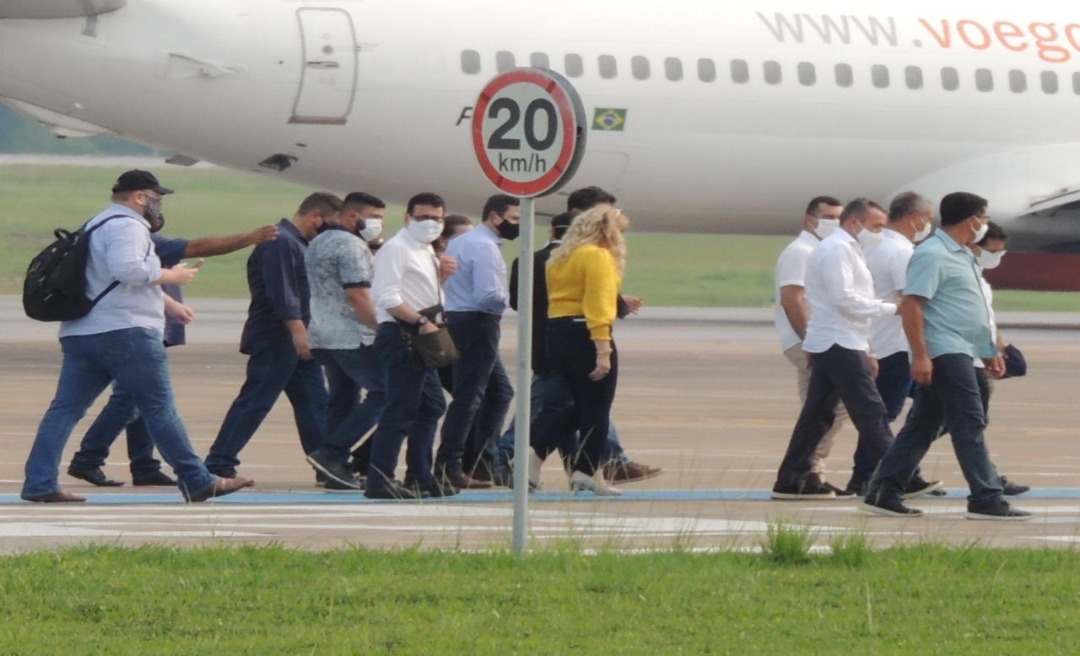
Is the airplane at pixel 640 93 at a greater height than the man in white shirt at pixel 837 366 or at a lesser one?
greater

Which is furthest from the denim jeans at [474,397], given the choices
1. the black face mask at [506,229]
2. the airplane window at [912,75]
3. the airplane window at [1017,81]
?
the airplane window at [1017,81]

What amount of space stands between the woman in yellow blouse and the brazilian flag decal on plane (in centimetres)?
1348

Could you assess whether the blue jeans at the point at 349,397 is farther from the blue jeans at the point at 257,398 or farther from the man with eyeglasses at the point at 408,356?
the man with eyeglasses at the point at 408,356

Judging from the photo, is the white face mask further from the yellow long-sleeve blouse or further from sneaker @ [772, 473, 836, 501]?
sneaker @ [772, 473, 836, 501]

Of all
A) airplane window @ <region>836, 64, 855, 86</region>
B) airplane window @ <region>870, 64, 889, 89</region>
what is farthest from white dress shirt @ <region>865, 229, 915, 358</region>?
airplane window @ <region>870, 64, 889, 89</region>

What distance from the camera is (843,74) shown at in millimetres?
28156

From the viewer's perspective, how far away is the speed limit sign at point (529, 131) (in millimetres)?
9984

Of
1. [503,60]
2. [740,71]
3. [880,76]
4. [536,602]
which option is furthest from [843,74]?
[536,602]

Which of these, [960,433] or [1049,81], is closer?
[960,433]

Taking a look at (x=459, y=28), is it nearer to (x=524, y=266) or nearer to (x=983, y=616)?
(x=524, y=266)

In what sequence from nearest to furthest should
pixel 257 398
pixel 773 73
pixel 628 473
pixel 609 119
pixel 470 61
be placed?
pixel 257 398 → pixel 628 473 → pixel 470 61 → pixel 609 119 → pixel 773 73

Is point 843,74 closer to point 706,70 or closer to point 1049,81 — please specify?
point 706,70

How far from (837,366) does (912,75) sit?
15.7 metres

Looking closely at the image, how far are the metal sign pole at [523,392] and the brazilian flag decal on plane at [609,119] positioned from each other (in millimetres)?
16777
